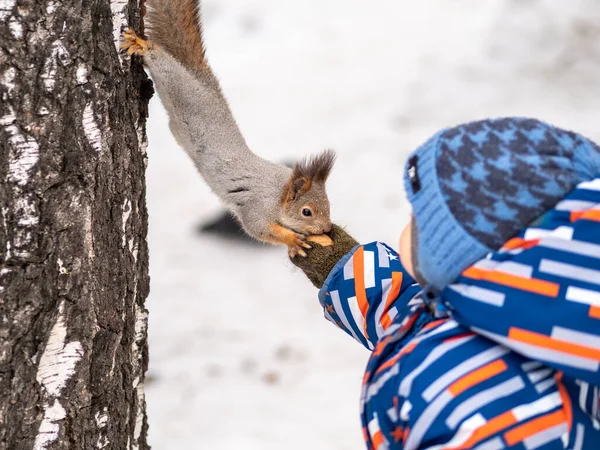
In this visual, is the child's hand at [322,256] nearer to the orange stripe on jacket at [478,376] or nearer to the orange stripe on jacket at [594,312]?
A: the orange stripe on jacket at [478,376]

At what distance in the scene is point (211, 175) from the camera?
2057 mm

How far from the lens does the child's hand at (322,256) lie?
61.7 inches

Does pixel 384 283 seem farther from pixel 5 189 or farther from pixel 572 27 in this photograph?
pixel 572 27

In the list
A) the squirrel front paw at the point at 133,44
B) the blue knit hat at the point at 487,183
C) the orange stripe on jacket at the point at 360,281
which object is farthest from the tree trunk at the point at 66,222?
the blue knit hat at the point at 487,183

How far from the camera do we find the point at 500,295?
851mm

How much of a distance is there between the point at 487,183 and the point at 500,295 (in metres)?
0.13

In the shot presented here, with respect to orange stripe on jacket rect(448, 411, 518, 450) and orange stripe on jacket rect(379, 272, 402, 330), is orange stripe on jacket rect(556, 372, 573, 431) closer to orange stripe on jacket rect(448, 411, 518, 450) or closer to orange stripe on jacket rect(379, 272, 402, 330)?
orange stripe on jacket rect(448, 411, 518, 450)

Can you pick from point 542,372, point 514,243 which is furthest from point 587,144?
point 542,372

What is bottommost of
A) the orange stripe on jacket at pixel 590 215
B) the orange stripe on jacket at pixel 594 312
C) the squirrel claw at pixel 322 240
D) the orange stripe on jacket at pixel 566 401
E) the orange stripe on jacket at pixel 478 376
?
the orange stripe on jacket at pixel 566 401

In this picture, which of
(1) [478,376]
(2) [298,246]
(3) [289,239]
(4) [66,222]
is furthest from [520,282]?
(3) [289,239]

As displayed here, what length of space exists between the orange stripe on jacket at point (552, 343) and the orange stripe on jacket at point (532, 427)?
118mm

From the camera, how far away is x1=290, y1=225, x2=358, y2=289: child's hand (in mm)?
1567

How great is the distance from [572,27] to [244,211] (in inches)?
133

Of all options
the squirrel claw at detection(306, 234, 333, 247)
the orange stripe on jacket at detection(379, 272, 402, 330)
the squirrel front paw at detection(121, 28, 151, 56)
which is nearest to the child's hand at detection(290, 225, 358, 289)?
the squirrel claw at detection(306, 234, 333, 247)
